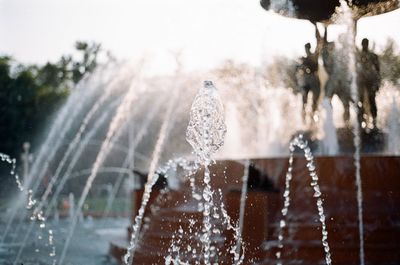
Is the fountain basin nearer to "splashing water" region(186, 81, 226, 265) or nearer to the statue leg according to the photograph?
"splashing water" region(186, 81, 226, 265)

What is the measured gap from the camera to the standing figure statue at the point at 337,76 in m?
8.56

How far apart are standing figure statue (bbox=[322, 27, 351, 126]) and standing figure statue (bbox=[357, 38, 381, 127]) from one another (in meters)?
0.20

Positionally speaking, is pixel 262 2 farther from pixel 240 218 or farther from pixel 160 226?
pixel 160 226

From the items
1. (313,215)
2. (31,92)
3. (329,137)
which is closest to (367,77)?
(329,137)

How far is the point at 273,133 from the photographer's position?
21.3 meters

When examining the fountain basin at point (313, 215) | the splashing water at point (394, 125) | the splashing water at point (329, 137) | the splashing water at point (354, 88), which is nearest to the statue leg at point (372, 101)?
the splashing water at point (354, 88)

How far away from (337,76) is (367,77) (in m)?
0.59

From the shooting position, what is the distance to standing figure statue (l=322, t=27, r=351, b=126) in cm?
856

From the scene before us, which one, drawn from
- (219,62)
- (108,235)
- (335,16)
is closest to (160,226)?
(335,16)

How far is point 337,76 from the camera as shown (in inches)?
352

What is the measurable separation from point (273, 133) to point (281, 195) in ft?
48.3

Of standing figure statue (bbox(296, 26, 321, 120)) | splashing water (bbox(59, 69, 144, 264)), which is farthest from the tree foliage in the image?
standing figure statue (bbox(296, 26, 321, 120))

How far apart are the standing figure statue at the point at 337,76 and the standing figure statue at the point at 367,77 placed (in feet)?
0.67

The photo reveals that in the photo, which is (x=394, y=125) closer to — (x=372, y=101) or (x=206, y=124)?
(x=372, y=101)
